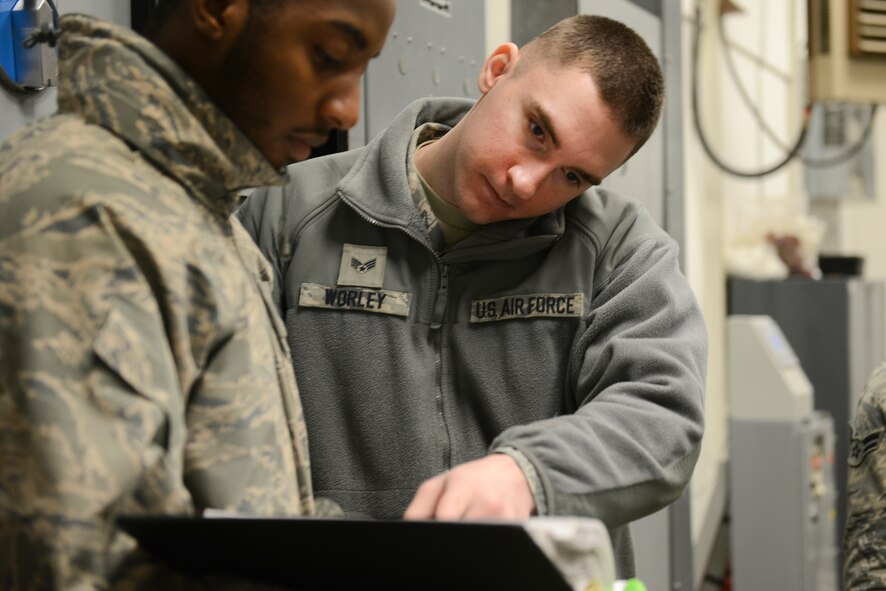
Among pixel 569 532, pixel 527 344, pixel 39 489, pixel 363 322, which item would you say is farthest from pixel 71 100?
pixel 527 344

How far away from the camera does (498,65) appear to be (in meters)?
1.48

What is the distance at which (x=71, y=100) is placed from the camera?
2.72 feet

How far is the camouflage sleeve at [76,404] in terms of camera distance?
0.69 meters

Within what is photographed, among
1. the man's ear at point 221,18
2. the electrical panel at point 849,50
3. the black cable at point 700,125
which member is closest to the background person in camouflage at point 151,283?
the man's ear at point 221,18

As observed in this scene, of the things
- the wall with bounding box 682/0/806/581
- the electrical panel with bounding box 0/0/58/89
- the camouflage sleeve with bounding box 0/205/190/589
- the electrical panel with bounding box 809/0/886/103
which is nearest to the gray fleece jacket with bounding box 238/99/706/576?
the electrical panel with bounding box 0/0/58/89

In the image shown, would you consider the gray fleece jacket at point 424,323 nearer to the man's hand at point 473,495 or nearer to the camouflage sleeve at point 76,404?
the man's hand at point 473,495

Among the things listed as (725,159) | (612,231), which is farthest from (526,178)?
(725,159)

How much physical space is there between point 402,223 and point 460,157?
112mm

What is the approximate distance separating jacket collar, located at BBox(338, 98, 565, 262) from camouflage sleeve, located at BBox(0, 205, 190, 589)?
656 mm

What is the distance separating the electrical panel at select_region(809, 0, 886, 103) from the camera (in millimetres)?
3312

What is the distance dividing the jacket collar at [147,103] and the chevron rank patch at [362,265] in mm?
515

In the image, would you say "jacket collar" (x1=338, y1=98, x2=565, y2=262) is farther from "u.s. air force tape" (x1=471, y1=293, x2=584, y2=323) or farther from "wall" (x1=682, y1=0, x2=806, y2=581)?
"wall" (x1=682, y1=0, x2=806, y2=581)

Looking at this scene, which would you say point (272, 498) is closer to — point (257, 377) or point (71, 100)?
point (257, 377)

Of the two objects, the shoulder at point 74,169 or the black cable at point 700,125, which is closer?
the shoulder at point 74,169
